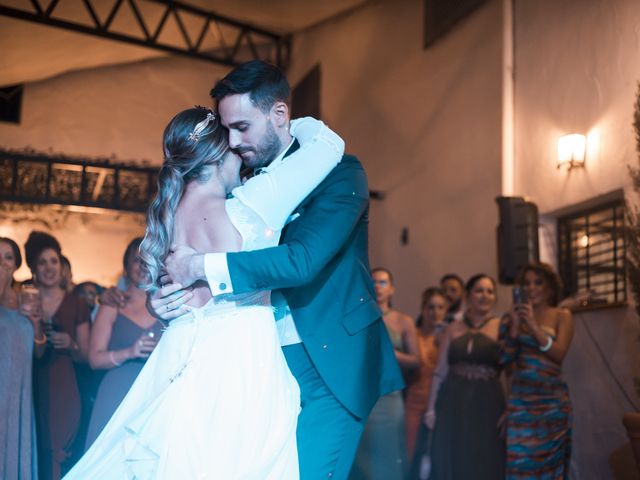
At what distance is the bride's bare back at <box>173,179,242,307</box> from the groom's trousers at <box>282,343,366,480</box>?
333mm

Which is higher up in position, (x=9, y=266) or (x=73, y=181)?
(x=73, y=181)

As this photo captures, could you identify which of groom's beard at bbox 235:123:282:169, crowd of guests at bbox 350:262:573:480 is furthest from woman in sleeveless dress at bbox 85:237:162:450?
groom's beard at bbox 235:123:282:169

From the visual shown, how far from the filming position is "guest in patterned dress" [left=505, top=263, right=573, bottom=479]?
4754mm

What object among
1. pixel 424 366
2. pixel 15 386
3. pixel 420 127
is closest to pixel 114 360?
pixel 15 386

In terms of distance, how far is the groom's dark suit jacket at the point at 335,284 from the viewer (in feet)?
6.59

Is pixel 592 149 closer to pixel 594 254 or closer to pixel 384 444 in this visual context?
pixel 594 254

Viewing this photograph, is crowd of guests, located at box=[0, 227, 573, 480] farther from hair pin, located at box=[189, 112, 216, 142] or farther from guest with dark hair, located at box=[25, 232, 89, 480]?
hair pin, located at box=[189, 112, 216, 142]

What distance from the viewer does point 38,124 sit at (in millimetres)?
10375

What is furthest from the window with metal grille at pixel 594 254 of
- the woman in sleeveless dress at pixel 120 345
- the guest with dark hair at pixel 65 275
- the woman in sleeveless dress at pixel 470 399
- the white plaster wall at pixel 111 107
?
the white plaster wall at pixel 111 107

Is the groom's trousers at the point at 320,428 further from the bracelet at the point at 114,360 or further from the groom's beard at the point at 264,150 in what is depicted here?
the bracelet at the point at 114,360

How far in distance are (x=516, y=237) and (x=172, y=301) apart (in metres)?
4.48

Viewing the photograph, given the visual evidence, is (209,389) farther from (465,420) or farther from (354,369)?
(465,420)

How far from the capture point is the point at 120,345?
4.18m

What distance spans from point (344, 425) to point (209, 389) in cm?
40
